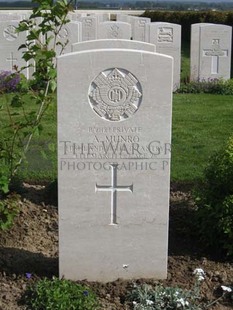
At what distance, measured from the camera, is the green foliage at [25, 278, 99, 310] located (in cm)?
391

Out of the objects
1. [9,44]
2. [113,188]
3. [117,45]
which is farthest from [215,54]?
[113,188]

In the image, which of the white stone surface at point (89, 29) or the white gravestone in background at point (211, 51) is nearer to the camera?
the white gravestone in background at point (211, 51)

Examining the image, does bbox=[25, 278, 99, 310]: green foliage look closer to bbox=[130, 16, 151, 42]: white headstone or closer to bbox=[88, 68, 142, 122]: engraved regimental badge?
bbox=[88, 68, 142, 122]: engraved regimental badge

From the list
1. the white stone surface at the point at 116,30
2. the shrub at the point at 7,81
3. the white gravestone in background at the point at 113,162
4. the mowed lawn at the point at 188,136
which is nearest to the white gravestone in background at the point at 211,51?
the mowed lawn at the point at 188,136

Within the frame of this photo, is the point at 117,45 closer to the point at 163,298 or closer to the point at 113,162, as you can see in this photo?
the point at 113,162

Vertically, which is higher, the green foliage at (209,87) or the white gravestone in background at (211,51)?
the white gravestone in background at (211,51)

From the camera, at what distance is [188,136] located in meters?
9.25

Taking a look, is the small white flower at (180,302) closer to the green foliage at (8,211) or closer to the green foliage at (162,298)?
the green foliage at (162,298)

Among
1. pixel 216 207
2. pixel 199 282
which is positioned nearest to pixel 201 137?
pixel 216 207

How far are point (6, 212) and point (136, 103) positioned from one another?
1.25 meters

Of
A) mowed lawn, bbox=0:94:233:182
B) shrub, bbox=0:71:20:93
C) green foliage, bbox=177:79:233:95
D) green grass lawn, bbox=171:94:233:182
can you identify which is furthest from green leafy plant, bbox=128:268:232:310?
green foliage, bbox=177:79:233:95

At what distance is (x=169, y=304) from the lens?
4.10m

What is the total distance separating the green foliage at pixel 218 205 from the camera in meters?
4.83

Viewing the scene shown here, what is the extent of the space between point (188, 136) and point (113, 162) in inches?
202
